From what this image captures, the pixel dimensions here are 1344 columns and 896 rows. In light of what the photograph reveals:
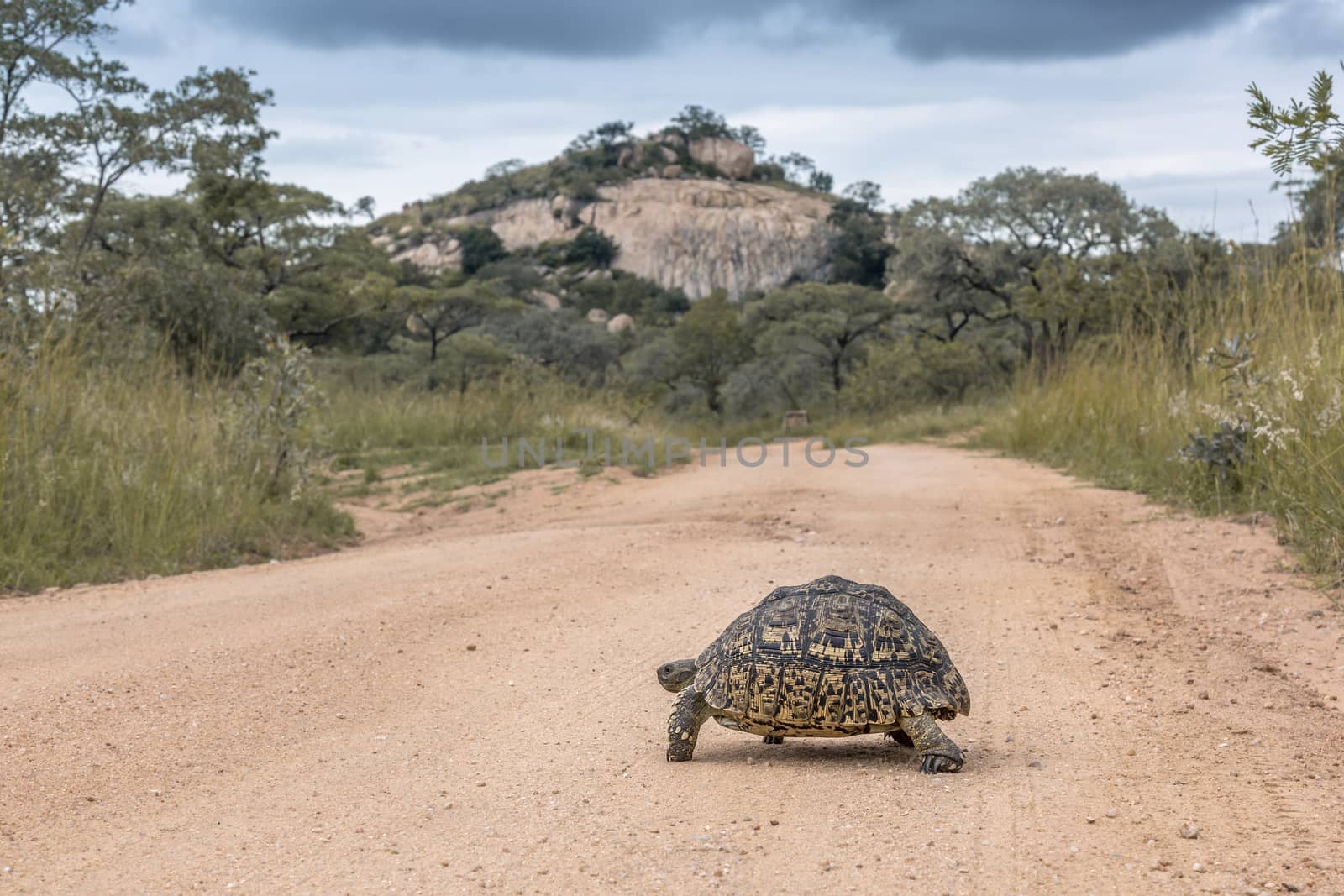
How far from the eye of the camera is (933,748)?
381 cm

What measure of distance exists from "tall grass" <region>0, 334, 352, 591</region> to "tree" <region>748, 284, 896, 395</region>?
91.3ft

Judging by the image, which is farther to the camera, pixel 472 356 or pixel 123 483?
pixel 472 356

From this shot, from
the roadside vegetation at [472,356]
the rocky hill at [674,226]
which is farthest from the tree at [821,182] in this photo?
the roadside vegetation at [472,356]

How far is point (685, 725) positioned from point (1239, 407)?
6430 millimetres

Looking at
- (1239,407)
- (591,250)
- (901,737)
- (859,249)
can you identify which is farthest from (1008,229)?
(591,250)

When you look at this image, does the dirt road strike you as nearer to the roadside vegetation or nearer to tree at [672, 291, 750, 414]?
the roadside vegetation

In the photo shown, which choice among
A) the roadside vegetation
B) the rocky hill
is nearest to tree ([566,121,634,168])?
the rocky hill

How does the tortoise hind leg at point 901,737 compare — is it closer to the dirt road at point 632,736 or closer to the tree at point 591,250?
the dirt road at point 632,736

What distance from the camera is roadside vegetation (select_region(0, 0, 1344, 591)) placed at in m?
8.62

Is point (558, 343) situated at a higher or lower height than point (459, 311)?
lower

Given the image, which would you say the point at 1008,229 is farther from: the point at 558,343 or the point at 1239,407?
the point at 1239,407

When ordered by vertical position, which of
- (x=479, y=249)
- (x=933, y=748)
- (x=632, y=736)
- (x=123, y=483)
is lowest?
(x=632, y=736)

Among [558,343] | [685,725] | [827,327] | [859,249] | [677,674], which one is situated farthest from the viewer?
[859,249]

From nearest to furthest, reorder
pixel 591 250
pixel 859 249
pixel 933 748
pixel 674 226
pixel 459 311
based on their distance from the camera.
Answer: pixel 933 748
pixel 459 311
pixel 859 249
pixel 591 250
pixel 674 226
